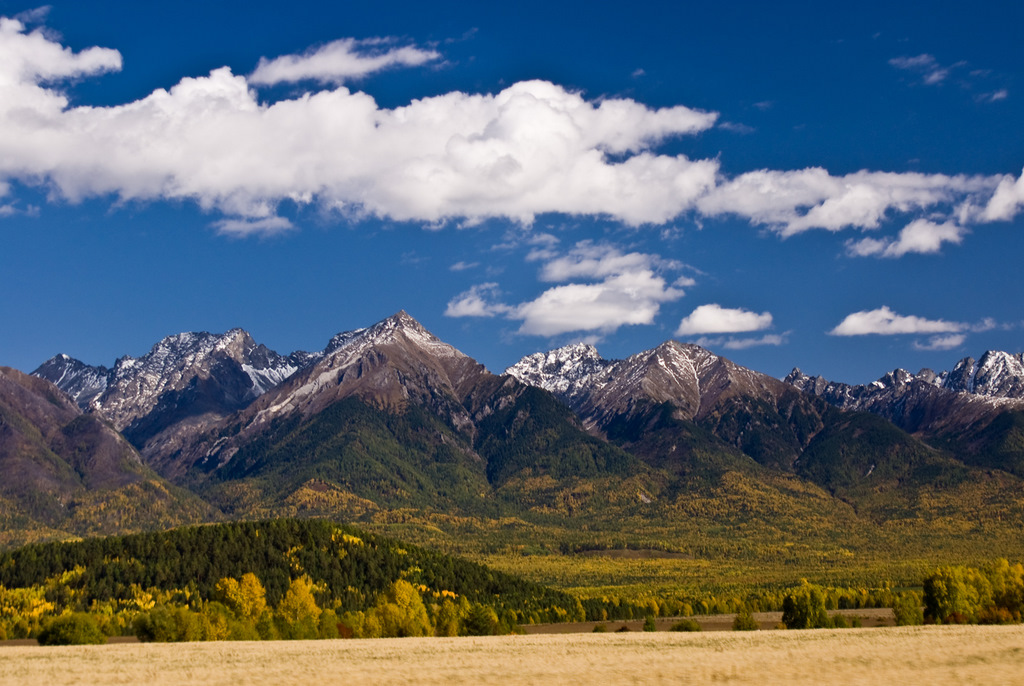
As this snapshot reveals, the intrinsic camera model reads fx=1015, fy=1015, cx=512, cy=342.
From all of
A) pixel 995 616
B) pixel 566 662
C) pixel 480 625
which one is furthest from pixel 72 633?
pixel 995 616

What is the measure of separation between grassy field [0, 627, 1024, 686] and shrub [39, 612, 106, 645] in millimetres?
42551

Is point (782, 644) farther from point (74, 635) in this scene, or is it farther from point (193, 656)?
point (74, 635)

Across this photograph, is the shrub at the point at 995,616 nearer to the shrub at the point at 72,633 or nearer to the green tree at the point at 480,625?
the green tree at the point at 480,625

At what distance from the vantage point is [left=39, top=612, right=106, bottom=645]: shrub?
489 feet

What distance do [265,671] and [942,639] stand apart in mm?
67904

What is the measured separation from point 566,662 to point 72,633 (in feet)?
309

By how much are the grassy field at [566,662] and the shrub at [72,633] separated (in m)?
42.6

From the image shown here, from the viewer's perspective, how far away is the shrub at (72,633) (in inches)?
5871

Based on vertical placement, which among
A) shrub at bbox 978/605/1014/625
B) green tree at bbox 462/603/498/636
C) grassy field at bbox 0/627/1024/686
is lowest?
shrub at bbox 978/605/1014/625

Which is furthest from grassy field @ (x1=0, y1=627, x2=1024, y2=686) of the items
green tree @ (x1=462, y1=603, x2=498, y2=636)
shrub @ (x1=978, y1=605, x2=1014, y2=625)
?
green tree @ (x1=462, y1=603, x2=498, y2=636)

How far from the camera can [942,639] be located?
103938mm

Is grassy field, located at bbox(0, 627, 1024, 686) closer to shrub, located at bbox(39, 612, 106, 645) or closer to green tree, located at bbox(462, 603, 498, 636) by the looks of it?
shrub, located at bbox(39, 612, 106, 645)

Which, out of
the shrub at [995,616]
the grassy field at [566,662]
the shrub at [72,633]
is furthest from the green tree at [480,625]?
the shrub at [995,616]

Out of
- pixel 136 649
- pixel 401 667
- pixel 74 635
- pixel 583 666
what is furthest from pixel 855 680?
pixel 74 635
